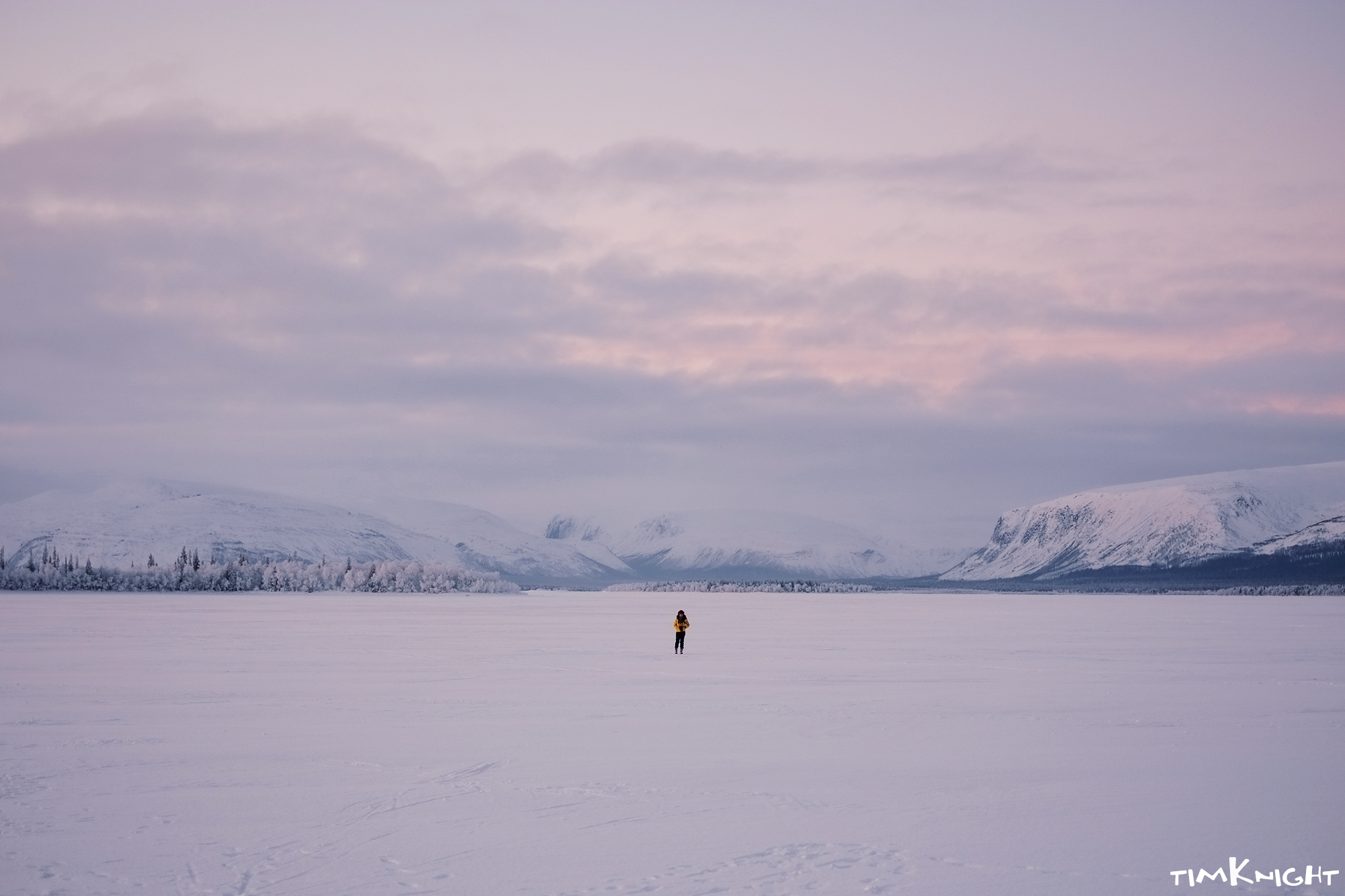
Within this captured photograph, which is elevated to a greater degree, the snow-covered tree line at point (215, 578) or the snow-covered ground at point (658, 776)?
the snow-covered ground at point (658, 776)

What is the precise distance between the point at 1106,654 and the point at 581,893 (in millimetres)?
36053

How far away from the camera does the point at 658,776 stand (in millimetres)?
16156

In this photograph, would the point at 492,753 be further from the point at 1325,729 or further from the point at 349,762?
the point at 1325,729

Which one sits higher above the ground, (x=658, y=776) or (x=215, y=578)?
(x=658, y=776)

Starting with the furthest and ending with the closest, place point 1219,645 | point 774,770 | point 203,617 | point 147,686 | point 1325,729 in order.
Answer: point 203,617
point 1219,645
point 147,686
point 1325,729
point 774,770

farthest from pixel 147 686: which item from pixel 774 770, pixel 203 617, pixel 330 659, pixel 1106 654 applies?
pixel 203 617

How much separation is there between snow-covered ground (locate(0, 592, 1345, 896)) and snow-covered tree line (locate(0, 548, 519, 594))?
145m

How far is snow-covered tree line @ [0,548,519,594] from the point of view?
163375mm

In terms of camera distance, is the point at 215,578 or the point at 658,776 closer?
the point at 658,776

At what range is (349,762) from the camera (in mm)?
16922

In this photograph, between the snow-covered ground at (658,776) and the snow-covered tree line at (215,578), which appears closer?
the snow-covered ground at (658,776)

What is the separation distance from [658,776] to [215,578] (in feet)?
566

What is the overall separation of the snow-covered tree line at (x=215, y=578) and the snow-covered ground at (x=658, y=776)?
A: 145056 mm

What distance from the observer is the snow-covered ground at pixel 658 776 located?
36.9 feet
